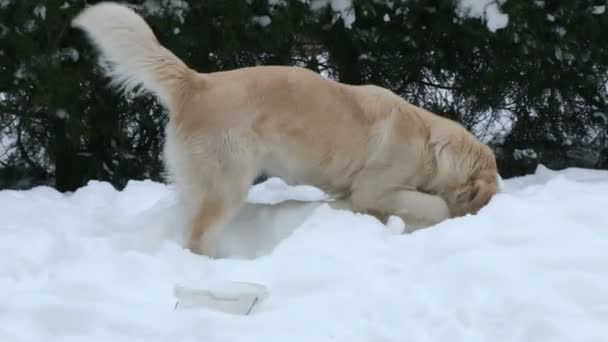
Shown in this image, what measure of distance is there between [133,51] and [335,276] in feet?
5.53

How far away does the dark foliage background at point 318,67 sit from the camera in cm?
527

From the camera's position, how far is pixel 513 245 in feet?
10.4

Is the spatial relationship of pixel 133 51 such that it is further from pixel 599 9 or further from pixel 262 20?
pixel 599 9

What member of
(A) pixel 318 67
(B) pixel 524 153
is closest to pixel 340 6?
(A) pixel 318 67

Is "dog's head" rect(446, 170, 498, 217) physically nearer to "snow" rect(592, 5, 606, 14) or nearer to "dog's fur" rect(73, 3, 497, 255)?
"dog's fur" rect(73, 3, 497, 255)

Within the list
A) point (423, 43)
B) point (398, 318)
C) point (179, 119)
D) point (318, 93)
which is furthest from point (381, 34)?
point (398, 318)

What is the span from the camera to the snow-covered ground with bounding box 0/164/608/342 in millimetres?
2559

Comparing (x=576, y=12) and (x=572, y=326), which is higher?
(x=576, y=12)

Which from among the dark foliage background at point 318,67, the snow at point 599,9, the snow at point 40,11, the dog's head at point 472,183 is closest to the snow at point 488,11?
the dark foliage background at point 318,67

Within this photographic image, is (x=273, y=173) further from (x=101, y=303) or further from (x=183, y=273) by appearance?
(x=101, y=303)

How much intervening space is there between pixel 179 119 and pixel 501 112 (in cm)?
319

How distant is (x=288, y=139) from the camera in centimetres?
415

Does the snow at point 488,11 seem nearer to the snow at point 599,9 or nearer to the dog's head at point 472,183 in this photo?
the snow at point 599,9

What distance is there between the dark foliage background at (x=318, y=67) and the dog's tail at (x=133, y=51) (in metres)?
1.39
